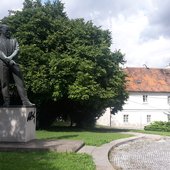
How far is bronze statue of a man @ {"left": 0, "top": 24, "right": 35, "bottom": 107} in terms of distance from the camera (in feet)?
42.9

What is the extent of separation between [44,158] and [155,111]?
4594cm

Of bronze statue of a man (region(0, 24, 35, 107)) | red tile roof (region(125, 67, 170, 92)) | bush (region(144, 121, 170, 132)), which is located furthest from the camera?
red tile roof (region(125, 67, 170, 92))

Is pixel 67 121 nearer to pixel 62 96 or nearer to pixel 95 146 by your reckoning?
pixel 62 96

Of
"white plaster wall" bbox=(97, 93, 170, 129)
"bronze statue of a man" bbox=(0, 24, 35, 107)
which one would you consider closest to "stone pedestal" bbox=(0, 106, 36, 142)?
"bronze statue of a man" bbox=(0, 24, 35, 107)

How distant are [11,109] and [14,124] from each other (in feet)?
1.69

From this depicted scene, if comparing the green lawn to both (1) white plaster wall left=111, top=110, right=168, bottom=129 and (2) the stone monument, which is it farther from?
(1) white plaster wall left=111, top=110, right=168, bottom=129

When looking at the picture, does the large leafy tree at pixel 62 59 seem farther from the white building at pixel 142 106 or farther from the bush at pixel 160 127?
the white building at pixel 142 106

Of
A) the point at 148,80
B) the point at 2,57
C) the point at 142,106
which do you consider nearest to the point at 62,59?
the point at 2,57

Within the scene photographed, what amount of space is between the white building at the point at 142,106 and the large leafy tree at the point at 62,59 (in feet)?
78.3

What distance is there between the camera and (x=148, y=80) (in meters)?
55.6

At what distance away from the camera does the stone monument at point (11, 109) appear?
1288cm

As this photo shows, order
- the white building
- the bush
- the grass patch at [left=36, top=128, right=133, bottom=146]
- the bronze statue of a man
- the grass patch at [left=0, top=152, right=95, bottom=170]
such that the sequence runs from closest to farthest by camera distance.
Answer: the grass patch at [left=0, top=152, right=95, bottom=170] < the bronze statue of a man < the grass patch at [left=36, top=128, right=133, bottom=146] < the bush < the white building

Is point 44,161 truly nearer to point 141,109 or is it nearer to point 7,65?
point 7,65

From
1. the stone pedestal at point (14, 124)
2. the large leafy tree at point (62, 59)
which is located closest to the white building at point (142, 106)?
the large leafy tree at point (62, 59)
